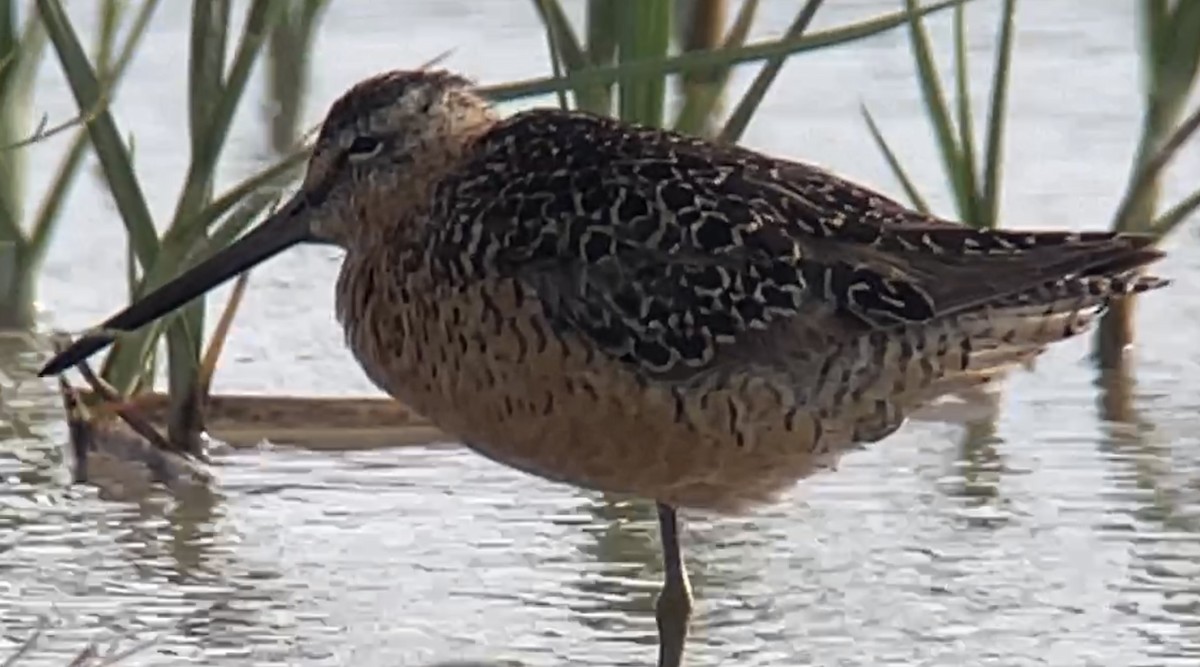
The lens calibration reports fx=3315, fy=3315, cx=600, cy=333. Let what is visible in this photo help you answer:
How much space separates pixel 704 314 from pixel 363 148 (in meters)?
0.52

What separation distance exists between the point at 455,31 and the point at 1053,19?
1.30 m

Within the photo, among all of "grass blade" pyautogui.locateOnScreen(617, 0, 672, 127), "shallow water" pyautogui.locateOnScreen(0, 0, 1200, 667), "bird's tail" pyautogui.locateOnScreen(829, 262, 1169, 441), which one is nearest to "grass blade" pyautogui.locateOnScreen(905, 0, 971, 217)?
"shallow water" pyautogui.locateOnScreen(0, 0, 1200, 667)

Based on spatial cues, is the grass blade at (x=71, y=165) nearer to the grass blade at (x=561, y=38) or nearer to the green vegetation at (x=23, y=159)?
the green vegetation at (x=23, y=159)

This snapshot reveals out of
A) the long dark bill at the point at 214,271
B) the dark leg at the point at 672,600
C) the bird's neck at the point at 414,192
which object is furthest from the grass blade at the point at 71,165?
the dark leg at the point at 672,600

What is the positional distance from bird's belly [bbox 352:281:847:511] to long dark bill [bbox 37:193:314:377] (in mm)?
297

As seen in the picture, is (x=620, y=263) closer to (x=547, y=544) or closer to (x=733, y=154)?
(x=733, y=154)

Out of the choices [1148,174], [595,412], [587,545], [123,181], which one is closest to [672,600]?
[595,412]

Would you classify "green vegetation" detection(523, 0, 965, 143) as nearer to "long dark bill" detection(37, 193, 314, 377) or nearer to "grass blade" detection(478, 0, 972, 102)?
"grass blade" detection(478, 0, 972, 102)

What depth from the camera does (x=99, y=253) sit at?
5.72m

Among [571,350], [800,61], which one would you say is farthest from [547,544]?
[800,61]

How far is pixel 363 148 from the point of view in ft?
13.3

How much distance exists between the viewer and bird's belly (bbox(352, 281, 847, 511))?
380 centimetres

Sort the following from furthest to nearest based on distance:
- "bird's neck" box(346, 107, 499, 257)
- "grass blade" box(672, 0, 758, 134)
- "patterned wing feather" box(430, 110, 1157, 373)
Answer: "grass blade" box(672, 0, 758, 134)
"bird's neck" box(346, 107, 499, 257)
"patterned wing feather" box(430, 110, 1157, 373)

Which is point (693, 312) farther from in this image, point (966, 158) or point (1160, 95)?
point (1160, 95)
